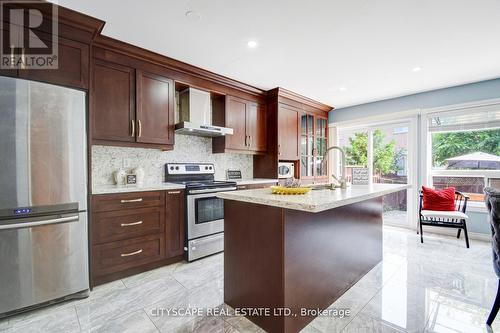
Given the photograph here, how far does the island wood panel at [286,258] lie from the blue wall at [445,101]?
2.95 m

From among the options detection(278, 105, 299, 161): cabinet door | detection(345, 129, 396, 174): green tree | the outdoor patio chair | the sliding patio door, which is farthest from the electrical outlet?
the outdoor patio chair

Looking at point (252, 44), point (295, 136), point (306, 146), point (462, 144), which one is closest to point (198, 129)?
point (252, 44)

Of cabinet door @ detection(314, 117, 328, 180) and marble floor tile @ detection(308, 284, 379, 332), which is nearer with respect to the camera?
marble floor tile @ detection(308, 284, 379, 332)

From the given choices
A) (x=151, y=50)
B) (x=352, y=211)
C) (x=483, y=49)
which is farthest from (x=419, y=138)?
(x=151, y=50)

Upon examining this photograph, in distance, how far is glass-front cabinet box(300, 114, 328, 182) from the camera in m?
4.64

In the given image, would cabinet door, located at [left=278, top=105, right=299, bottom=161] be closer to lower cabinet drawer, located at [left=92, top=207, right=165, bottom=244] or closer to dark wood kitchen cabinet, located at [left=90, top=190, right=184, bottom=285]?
dark wood kitchen cabinet, located at [left=90, top=190, right=184, bottom=285]

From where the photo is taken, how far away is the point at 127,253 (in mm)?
2367

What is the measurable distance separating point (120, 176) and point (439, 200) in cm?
452

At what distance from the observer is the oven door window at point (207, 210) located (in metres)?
2.84

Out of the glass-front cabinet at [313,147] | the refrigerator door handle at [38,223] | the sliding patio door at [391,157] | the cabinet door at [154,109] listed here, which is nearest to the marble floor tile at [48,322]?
the refrigerator door handle at [38,223]

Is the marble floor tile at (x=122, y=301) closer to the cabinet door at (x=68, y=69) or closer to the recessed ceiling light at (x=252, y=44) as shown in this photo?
the cabinet door at (x=68, y=69)

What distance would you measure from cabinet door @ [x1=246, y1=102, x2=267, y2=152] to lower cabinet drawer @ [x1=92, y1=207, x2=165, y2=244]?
1.92m

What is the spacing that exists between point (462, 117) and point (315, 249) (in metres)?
3.89

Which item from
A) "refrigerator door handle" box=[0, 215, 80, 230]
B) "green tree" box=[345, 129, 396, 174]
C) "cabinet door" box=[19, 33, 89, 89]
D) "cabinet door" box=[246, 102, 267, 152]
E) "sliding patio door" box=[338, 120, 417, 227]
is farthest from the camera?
"green tree" box=[345, 129, 396, 174]
